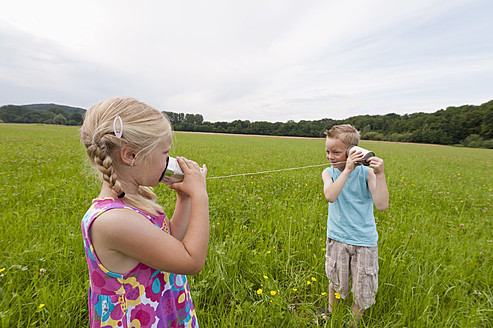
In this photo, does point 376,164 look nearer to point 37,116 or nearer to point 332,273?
point 332,273

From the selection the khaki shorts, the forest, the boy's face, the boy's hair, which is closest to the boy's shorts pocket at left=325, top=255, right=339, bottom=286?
the khaki shorts

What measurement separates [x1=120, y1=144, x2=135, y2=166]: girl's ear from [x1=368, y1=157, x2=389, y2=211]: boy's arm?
65.6 inches

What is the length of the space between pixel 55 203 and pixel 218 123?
73.9 metres

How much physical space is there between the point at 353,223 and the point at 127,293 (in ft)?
5.62

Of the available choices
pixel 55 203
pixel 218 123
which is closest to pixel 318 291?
pixel 55 203

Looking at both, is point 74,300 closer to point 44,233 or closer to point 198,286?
point 198,286

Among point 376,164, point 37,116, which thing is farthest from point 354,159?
point 37,116

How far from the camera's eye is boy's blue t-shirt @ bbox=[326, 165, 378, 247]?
1.84 meters

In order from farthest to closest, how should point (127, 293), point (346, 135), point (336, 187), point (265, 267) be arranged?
point (265, 267)
point (346, 135)
point (336, 187)
point (127, 293)

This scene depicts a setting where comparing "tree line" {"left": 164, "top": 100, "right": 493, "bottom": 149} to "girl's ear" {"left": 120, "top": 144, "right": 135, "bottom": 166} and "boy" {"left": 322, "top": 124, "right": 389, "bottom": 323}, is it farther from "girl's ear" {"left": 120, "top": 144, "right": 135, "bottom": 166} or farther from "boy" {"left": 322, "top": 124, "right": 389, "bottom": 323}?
"girl's ear" {"left": 120, "top": 144, "right": 135, "bottom": 166}

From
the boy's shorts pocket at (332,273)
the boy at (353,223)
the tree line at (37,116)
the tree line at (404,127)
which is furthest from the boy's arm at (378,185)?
the tree line at (37,116)

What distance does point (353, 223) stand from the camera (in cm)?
186

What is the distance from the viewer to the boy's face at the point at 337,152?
1894 millimetres

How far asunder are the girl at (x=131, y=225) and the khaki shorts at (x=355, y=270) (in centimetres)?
141
